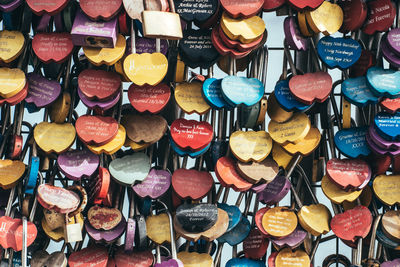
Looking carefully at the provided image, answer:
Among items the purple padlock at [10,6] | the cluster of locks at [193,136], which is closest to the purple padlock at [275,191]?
the cluster of locks at [193,136]

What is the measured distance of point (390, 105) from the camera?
3111 mm

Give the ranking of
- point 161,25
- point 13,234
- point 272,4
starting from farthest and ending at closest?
point 272,4, point 13,234, point 161,25

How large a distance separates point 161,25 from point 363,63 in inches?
29.4

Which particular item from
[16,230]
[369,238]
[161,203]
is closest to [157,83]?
[161,203]

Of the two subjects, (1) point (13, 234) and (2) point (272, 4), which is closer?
(1) point (13, 234)

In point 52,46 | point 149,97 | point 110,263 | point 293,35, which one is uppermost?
point 293,35

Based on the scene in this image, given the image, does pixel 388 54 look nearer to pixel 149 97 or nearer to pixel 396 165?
pixel 396 165

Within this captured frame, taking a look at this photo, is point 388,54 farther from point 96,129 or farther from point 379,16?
point 96,129

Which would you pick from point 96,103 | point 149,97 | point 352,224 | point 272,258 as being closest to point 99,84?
point 96,103

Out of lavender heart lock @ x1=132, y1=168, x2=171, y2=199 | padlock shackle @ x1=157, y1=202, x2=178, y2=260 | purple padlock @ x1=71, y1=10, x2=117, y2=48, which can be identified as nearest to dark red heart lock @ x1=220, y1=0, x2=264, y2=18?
purple padlock @ x1=71, y1=10, x2=117, y2=48

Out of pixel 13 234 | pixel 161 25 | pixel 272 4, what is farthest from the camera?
pixel 272 4

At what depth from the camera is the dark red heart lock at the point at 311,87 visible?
306 cm

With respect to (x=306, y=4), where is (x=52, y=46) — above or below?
below

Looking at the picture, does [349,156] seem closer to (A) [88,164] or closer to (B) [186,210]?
(B) [186,210]
